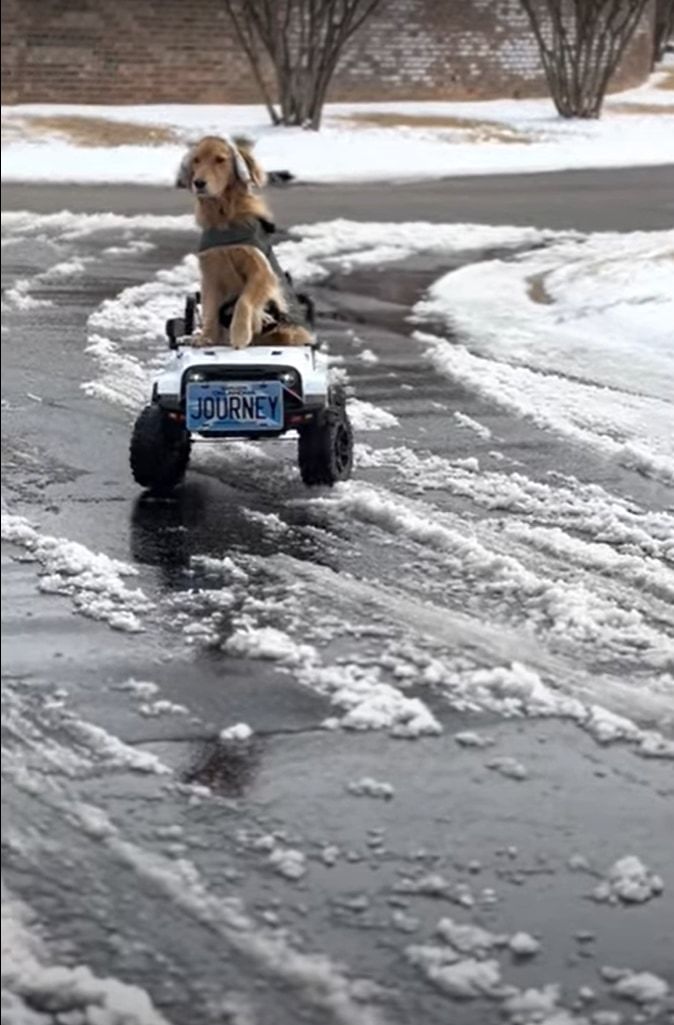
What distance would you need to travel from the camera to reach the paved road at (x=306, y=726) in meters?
2.12

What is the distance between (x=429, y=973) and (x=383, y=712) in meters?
1.02

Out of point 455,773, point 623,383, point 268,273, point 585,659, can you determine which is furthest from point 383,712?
point 623,383

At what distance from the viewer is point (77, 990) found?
1.98 metres

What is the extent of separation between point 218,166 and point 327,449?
1.44m

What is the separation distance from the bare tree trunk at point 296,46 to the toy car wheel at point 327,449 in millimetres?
1050

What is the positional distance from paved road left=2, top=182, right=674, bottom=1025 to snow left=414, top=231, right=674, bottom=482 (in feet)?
0.55

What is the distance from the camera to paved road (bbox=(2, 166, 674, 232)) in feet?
13.1

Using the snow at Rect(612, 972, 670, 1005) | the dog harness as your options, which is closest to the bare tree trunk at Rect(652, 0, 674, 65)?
the dog harness

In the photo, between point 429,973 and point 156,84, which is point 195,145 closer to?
point 156,84

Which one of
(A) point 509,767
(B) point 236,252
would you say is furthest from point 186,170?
(A) point 509,767

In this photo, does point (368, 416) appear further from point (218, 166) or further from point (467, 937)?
point (467, 937)

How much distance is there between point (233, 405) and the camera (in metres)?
4.28

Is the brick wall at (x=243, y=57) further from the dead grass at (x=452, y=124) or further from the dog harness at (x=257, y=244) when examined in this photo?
the dog harness at (x=257, y=244)

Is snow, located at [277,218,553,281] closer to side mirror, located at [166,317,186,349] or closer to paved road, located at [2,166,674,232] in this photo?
paved road, located at [2,166,674,232]
